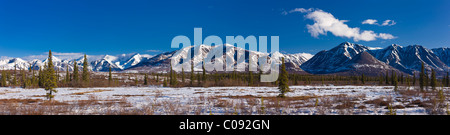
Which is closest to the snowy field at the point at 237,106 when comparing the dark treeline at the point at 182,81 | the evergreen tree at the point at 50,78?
the evergreen tree at the point at 50,78

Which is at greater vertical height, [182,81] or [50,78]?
[50,78]

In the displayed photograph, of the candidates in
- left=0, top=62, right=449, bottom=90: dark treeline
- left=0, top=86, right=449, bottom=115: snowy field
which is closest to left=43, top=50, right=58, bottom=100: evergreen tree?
left=0, top=86, right=449, bottom=115: snowy field

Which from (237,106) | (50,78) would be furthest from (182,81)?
(237,106)

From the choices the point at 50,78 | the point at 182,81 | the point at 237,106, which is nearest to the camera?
the point at 237,106

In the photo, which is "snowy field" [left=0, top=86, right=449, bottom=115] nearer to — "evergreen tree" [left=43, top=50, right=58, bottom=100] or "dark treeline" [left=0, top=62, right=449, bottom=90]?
"evergreen tree" [left=43, top=50, right=58, bottom=100]

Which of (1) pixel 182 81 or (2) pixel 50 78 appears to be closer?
(2) pixel 50 78

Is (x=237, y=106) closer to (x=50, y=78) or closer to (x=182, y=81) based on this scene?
(x=50, y=78)
